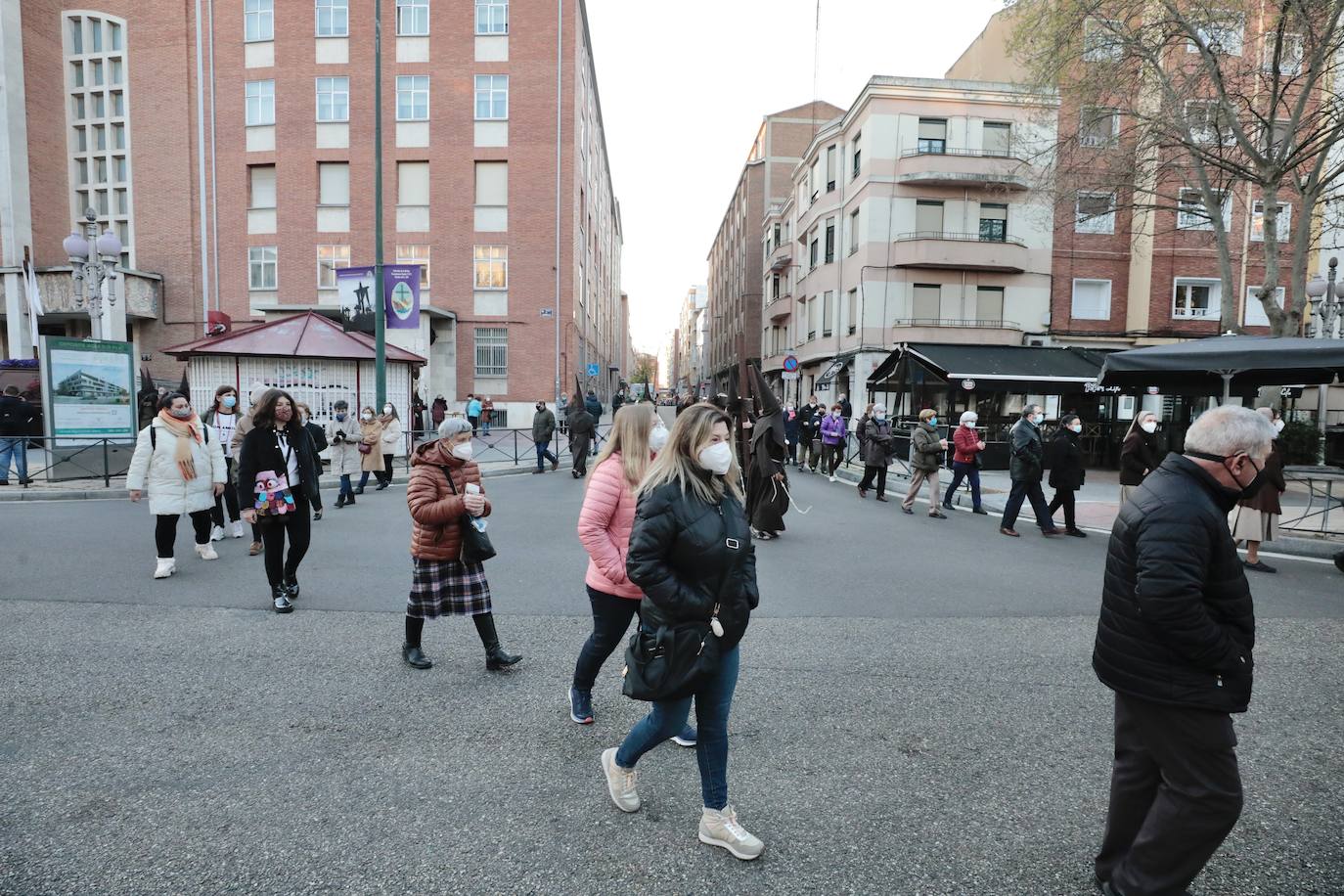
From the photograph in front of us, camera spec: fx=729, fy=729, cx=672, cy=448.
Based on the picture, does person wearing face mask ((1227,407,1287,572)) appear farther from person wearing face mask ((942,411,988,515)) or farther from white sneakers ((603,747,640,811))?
white sneakers ((603,747,640,811))

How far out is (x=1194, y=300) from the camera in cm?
2647

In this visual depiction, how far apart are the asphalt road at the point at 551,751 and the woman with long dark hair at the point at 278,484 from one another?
40 centimetres

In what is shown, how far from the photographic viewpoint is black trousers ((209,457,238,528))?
7.98 meters

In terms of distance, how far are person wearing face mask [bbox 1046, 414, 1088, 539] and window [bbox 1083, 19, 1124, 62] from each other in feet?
30.4

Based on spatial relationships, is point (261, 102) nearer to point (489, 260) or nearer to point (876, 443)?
point (489, 260)

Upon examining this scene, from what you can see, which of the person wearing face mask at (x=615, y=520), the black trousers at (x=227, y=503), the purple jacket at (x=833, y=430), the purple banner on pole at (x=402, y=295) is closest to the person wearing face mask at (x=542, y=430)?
the purple banner on pole at (x=402, y=295)

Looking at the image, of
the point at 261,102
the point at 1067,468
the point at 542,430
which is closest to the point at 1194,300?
the point at 1067,468

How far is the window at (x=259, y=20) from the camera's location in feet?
97.5

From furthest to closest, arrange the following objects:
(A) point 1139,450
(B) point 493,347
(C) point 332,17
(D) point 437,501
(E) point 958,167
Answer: (B) point 493,347 < (C) point 332,17 < (E) point 958,167 < (A) point 1139,450 < (D) point 437,501

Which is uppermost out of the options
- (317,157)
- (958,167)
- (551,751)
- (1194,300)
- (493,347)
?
(317,157)

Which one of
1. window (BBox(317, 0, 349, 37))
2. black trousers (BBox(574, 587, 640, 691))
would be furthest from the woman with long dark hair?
window (BBox(317, 0, 349, 37))

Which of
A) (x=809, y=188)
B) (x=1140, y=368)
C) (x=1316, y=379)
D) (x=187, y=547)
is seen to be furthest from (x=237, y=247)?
(x=1316, y=379)

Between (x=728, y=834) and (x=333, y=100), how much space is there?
112 ft

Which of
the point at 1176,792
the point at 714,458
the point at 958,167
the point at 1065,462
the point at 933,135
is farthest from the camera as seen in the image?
the point at 933,135
